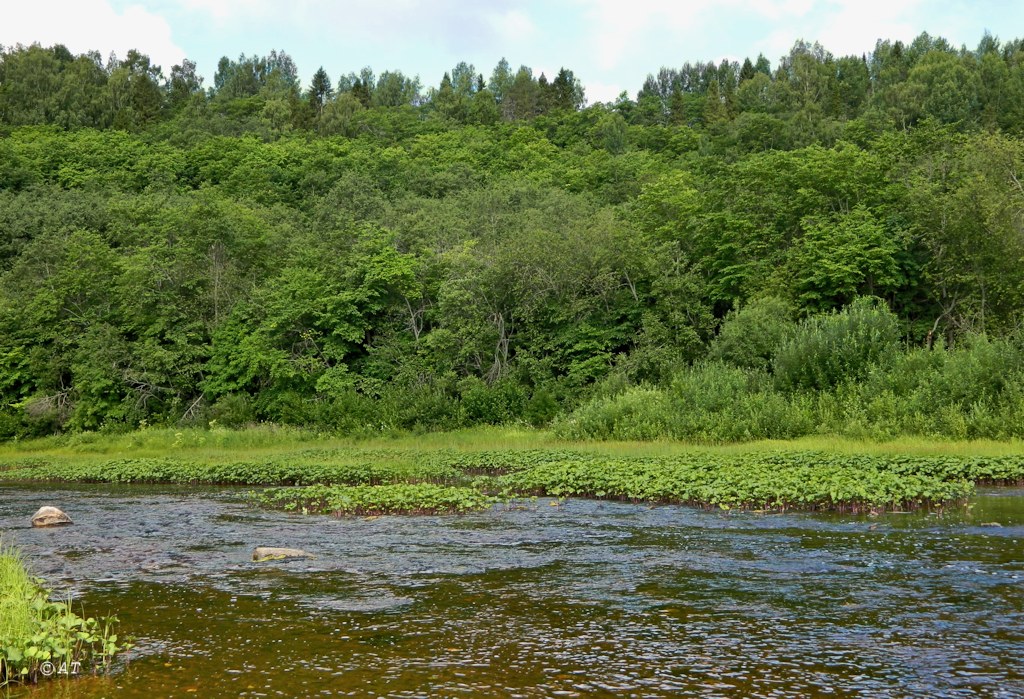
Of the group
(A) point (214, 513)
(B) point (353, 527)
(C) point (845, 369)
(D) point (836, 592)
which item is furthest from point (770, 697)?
(C) point (845, 369)

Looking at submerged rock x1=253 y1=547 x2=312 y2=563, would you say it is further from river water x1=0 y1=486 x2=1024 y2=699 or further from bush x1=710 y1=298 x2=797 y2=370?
bush x1=710 y1=298 x2=797 y2=370

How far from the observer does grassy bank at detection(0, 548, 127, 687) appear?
33.5ft

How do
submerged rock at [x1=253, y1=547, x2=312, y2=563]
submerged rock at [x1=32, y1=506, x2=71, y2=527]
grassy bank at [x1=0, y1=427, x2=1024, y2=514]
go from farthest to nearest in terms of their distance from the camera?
1. grassy bank at [x1=0, y1=427, x2=1024, y2=514]
2. submerged rock at [x1=32, y1=506, x2=71, y2=527]
3. submerged rock at [x1=253, y1=547, x2=312, y2=563]

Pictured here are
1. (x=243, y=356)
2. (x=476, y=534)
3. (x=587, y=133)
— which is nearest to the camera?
(x=476, y=534)

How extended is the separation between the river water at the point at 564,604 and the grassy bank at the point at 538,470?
1812 mm

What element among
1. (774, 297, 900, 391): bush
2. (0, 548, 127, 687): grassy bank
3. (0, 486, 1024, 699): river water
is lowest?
(0, 486, 1024, 699): river water

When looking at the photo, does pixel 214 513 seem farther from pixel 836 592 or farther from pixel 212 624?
pixel 836 592

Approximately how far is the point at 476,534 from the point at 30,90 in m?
149

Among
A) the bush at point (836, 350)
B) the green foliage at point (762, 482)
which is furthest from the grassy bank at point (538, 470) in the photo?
the bush at point (836, 350)

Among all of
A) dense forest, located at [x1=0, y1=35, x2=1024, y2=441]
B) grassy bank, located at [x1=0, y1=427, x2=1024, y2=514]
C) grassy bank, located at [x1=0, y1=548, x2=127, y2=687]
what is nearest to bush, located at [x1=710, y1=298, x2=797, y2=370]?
dense forest, located at [x1=0, y1=35, x2=1024, y2=441]

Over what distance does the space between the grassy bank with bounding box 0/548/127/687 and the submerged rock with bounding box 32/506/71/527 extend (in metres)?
11.5

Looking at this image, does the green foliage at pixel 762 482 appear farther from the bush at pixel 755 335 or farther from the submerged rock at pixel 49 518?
the bush at pixel 755 335

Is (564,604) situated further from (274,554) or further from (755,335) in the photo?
(755,335)

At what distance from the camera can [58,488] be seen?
1298 inches
